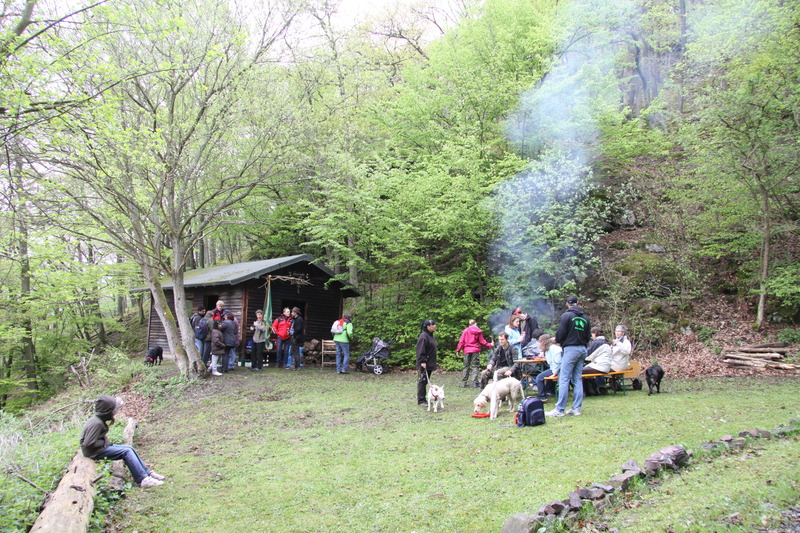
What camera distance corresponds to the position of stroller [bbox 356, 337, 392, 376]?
589 inches

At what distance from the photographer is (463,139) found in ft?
50.8

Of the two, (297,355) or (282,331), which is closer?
(282,331)

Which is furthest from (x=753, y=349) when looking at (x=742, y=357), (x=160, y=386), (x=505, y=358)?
(x=160, y=386)

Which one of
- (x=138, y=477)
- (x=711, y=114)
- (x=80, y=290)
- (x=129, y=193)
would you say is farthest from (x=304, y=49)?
(x=80, y=290)

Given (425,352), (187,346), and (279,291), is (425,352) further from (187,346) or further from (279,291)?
(279,291)

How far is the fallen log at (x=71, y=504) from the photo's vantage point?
3961mm

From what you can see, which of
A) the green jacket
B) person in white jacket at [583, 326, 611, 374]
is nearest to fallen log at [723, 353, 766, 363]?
person in white jacket at [583, 326, 611, 374]

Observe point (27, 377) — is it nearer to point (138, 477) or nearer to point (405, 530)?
point (138, 477)

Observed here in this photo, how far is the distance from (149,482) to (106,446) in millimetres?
651

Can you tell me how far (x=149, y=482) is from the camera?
5613 mm

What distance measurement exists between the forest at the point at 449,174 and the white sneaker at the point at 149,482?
557 cm

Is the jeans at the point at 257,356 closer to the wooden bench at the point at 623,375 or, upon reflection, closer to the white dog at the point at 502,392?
the white dog at the point at 502,392

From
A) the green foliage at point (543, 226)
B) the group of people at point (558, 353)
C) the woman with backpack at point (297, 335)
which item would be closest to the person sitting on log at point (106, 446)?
the group of people at point (558, 353)

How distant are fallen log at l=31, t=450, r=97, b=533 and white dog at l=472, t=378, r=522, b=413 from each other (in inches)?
217
